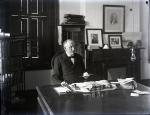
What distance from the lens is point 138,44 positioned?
15.0 feet

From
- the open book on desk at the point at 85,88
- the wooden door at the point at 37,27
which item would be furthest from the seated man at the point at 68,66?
the wooden door at the point at 37,27

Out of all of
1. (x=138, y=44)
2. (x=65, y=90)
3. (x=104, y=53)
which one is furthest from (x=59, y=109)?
(x=138, y=44)

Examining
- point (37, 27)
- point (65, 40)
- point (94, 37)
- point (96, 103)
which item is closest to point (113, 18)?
point (94, 37)

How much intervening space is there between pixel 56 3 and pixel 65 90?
2.55 m

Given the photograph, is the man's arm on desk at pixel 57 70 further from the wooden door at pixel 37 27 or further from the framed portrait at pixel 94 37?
the framed portrait at pixel 94 37

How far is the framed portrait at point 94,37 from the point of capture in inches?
170

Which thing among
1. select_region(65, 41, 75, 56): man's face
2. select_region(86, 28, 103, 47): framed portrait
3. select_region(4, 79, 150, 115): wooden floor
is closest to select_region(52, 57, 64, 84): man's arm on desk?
select_region(65, 41, 75, 56): man's face

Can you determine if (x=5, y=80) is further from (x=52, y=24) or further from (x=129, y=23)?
(x=129, y=23)

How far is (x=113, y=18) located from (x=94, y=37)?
1.78 feet

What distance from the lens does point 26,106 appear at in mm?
3359

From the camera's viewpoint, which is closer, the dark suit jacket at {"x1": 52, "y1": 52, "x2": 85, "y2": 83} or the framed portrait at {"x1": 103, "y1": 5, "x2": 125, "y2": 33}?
the dark suit jacket at {"x1": 52, "y1": 52, "x2": 85, "y2": 83}

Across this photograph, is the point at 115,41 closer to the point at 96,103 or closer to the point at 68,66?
the point at 68,66

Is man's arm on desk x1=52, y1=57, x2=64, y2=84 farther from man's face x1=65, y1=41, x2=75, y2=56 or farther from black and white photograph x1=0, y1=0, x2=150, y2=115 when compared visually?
man's face x1=65, y1=41, x2=75, y2=56

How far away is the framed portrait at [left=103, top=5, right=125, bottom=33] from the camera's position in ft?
14.7
